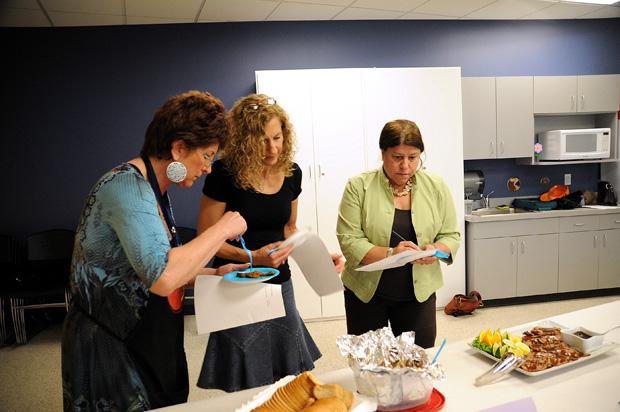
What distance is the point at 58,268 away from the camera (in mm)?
4195

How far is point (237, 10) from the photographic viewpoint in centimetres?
407

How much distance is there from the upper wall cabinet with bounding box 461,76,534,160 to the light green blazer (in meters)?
2.77

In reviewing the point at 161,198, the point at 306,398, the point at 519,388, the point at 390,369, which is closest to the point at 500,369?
the point at 519,388

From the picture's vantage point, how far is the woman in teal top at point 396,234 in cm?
193

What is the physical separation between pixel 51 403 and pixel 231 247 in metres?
2.05

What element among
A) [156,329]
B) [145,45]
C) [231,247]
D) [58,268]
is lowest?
[58,268]

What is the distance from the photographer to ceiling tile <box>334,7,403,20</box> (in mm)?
4293

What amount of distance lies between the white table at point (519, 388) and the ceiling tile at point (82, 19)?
148 inches

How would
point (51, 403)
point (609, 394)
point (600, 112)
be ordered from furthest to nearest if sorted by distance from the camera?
point (600, 112)
point (51, 403)
point (609, 394)

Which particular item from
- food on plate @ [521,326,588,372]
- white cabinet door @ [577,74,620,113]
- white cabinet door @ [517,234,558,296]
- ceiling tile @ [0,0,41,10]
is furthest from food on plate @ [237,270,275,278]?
white cabinet door @ [577,74,620,113]

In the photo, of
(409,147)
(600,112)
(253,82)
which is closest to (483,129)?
(600,112)

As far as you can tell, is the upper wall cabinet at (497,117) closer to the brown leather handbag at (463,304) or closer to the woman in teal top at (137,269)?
the brown leather handbag at (463,304)

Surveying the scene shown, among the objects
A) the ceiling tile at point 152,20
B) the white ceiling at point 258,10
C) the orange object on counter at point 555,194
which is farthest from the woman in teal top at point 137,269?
the orange object on counter at point 555,194

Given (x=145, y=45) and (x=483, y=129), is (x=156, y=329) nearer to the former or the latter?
(x=145, y=45)
